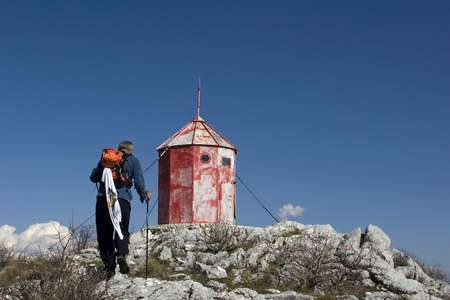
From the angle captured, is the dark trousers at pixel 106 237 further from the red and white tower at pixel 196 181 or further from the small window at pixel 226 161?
the small window at pixel 226 161

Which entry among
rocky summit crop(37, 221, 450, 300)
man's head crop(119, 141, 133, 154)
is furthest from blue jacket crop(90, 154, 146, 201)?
rocky summit crop(37, 221, 450, 300)

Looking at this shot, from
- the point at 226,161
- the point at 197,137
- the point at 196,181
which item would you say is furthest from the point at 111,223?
the point at 226,161

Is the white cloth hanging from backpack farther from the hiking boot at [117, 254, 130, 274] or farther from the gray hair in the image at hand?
the gray hair

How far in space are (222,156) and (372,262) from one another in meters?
7.25

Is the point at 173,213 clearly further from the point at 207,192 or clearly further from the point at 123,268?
the point at 123,268

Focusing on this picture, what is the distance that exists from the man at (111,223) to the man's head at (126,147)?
10 cm

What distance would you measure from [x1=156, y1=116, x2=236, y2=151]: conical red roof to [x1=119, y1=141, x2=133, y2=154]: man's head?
24.4 ft

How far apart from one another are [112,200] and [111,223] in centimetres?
43

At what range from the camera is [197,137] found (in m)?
16.6

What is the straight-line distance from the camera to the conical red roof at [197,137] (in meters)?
16.5

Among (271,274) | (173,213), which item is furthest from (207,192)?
(271,274)

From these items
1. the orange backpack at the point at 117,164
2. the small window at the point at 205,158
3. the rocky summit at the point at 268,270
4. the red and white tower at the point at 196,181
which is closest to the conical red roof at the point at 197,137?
the red and white tower at the point at 196,181

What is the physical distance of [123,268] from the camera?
848 cm

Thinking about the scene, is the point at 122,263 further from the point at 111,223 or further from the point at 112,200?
the point at 112,200
